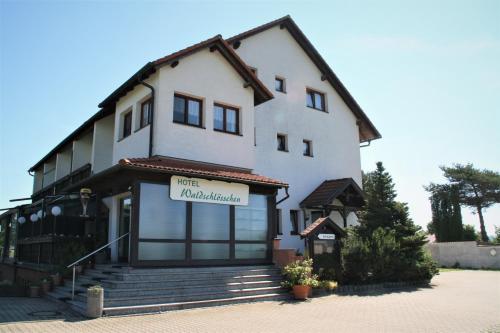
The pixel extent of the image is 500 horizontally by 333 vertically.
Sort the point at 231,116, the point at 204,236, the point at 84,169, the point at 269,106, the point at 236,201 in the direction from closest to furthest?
the point at 204,236, the point at 236,201, the point at 231,116, the point at 84,169, the point at 269,106

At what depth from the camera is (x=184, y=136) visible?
1504 cm

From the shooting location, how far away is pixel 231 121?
16828mm

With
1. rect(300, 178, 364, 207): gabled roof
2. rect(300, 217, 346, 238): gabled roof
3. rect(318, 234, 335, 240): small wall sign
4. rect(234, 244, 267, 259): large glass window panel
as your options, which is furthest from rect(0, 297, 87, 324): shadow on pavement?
rect(300, 178, 364, 207): gabled roof

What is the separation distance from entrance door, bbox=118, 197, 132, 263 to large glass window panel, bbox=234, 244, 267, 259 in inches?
150

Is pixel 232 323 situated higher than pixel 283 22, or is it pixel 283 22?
pixel 283 22

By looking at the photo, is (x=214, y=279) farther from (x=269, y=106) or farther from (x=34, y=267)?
(x=269, y=106)

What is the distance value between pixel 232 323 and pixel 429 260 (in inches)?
433

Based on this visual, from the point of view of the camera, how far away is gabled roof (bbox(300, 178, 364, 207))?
2044 cm

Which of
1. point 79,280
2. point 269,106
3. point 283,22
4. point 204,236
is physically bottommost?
point 79,280

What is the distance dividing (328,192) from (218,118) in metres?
7.48

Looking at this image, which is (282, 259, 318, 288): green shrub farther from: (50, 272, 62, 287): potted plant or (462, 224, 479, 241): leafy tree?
(462, 224, 479, 241): leafy tree

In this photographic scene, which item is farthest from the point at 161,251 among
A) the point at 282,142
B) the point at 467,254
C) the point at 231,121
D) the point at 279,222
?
the point at 467,254

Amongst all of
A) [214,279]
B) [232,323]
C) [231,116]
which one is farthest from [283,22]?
[232,323]

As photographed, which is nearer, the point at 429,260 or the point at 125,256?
the point at 125,256
